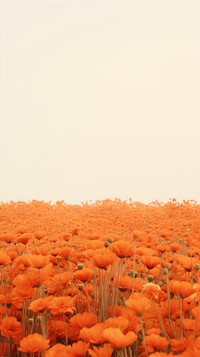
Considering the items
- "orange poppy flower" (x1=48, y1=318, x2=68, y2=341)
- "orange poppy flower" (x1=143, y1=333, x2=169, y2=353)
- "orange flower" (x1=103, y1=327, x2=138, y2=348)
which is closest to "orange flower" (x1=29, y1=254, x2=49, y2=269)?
"orange poppy flower" (x1=48, y1=318, x2=68, y2=341)

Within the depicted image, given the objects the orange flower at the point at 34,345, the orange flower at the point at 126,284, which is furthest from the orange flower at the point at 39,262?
the orange flower at the point at 34,345

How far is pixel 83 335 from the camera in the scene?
147 cm

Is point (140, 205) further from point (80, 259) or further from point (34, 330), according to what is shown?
point (34, 330)

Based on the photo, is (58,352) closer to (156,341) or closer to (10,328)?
(156,341)

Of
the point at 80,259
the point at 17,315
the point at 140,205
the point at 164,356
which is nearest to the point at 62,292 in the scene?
the point at 17,315

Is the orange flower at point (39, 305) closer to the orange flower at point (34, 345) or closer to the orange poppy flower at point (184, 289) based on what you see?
the orange flower at point (34, 345)

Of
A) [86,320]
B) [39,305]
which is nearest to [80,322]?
[86,320]

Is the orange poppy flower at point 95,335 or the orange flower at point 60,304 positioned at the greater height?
the orange flower at point 60,304

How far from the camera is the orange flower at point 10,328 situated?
186 cm

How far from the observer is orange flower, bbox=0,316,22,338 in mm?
1859

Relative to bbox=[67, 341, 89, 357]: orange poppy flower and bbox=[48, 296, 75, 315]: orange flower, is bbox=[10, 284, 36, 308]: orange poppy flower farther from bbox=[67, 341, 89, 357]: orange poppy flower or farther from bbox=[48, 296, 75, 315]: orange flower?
bbox=[67, 341, 89, 357]: orange poppy flower

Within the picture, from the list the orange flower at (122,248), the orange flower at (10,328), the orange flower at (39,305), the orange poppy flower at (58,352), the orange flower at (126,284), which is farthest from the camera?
the orange flower at (126,284)

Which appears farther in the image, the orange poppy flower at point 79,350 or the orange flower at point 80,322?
the orange flower at point 80,322

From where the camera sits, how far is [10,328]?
1.89 metres
